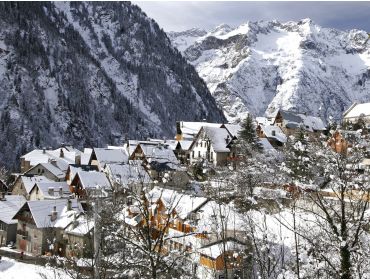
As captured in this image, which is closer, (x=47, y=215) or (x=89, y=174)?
(x=47, y=215)

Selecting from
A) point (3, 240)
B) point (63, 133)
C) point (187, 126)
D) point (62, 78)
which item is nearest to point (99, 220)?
point (3, 240)

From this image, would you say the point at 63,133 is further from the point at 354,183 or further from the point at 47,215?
the point at 354,183

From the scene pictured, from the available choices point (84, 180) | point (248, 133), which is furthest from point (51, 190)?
point (248, 133)

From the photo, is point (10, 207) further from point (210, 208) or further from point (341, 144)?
point (341, 144)

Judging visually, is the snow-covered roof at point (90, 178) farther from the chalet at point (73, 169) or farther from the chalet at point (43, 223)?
the chalet at point (43, 223)

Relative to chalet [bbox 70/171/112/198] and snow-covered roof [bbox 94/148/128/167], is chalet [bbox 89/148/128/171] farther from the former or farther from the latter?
chalet [bbox 70/171/112/198]

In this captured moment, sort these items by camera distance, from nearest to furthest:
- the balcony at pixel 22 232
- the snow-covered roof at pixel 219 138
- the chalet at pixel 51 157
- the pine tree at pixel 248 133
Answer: the balcony at pixel 22 232, the pine tree at pixel 248 133, the snow-covered roof at pixel 219 138, the chalet at pixel 51 157

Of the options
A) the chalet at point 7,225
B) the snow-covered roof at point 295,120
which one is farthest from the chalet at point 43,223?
the snow-covered roof at point 295,120
